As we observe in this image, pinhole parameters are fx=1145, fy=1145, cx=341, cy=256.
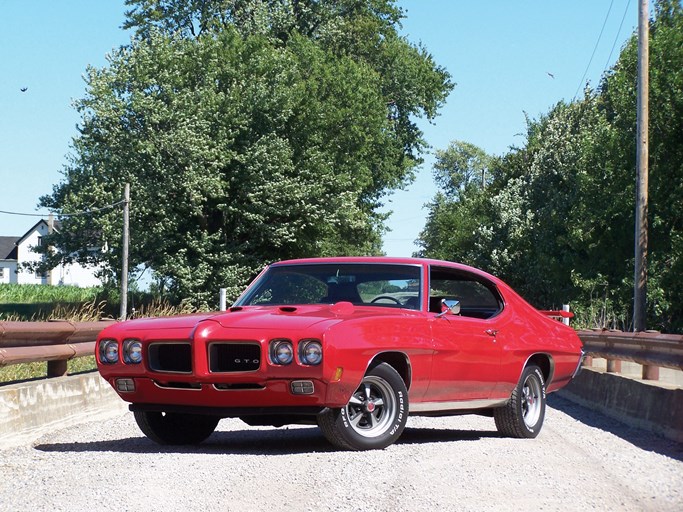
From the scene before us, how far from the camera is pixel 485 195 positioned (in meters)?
65.9

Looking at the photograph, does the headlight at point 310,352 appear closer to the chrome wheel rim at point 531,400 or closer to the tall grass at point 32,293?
the chrome wheel rim at point 531,400

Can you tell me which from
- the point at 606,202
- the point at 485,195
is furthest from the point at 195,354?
the point at 485,195

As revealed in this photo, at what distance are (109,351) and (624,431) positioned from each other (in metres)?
5.46

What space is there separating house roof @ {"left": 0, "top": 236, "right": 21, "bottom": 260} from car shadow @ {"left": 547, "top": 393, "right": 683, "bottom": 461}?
121382 millimetres

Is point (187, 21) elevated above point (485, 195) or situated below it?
above

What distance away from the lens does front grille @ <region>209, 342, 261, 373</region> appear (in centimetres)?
812

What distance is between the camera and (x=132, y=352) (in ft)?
28.3

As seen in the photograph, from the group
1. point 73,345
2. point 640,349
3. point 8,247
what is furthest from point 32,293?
point 640,349

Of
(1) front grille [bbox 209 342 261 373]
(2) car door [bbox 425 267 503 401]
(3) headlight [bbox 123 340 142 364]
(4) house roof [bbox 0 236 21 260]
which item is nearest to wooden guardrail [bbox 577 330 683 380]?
(2) car door [bbox 425 267 503 401]

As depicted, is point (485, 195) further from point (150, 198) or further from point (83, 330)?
point (83, 330)

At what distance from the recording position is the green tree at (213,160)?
150ft

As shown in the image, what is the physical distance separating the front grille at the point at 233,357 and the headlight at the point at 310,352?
324 mm

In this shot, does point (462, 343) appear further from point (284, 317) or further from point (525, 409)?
point (284, 317)

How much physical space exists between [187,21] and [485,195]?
1967 centimetres
